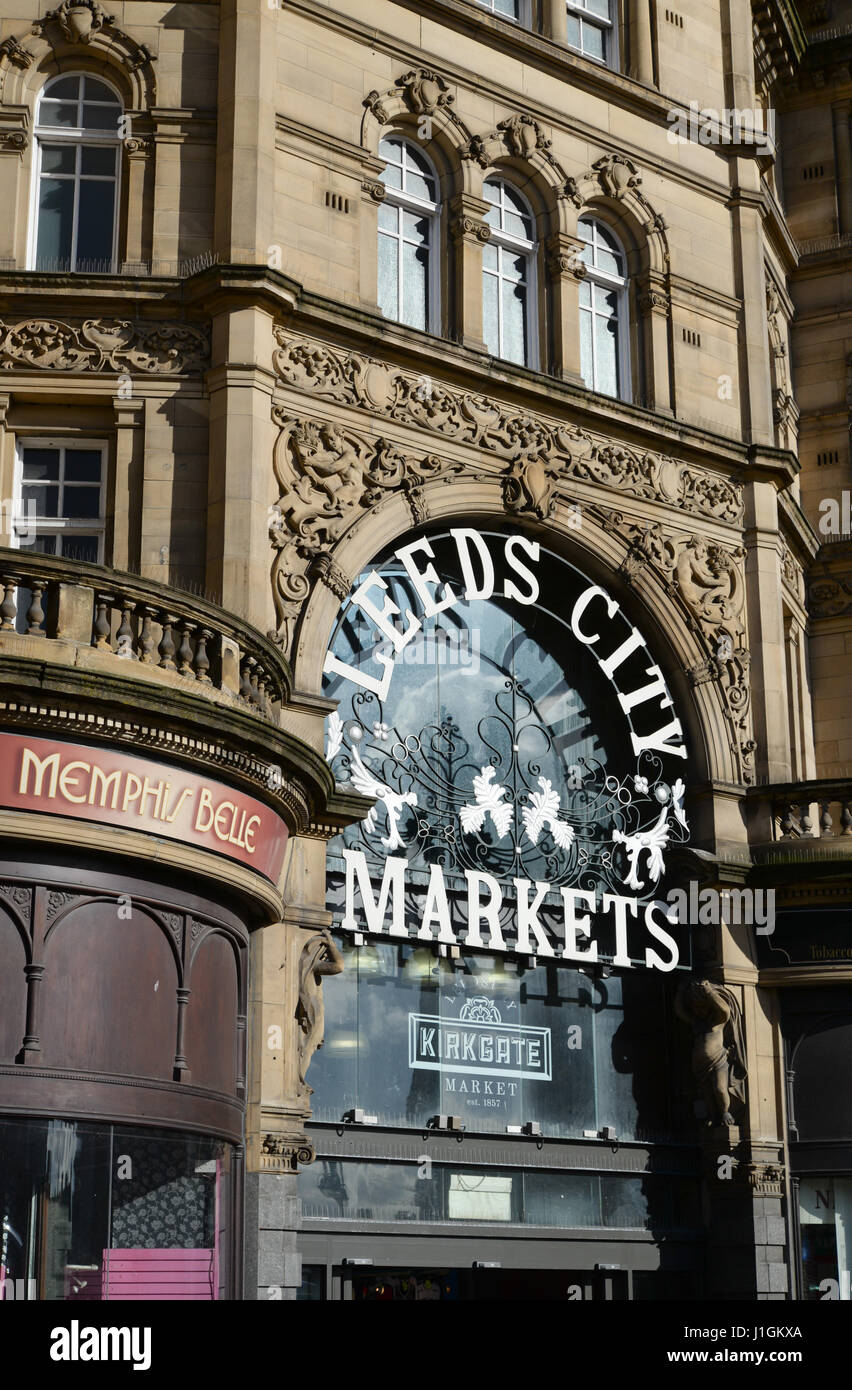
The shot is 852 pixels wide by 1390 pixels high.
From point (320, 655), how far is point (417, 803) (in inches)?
94.7

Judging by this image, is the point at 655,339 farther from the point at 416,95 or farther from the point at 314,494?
the point at 314,494

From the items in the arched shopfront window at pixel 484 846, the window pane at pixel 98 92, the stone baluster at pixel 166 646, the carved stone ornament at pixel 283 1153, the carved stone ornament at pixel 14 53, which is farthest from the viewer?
the window pane at pixel 98 92

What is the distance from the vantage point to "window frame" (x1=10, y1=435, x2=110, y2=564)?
20359 millimetres

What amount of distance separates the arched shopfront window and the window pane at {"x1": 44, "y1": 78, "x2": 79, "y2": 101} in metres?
6.47

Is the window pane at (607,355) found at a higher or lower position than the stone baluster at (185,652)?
higher

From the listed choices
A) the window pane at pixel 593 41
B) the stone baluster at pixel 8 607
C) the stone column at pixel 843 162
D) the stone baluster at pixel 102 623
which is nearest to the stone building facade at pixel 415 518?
the stone baluster at pixel 102 623

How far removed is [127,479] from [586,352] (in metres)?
7.31

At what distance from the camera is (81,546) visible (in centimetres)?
2047

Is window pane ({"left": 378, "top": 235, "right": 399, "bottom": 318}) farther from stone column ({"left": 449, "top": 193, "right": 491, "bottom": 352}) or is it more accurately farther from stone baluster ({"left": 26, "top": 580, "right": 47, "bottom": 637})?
stone baluster ({"left": 26, "top": 580, "right": 47, "bottom": 637})

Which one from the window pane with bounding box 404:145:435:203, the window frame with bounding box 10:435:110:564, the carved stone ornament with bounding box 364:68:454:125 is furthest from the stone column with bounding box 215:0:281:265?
the window frame with bounding box 10:435:110:564

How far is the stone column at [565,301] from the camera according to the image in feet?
78.9

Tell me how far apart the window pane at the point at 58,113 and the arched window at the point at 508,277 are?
5.40 metres

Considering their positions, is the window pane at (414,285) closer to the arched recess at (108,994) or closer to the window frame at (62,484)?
the window frame at (62,484)
